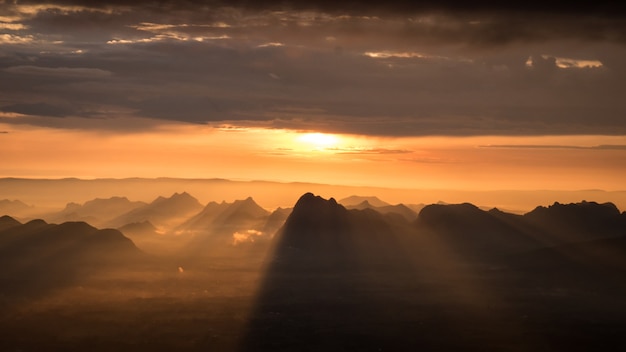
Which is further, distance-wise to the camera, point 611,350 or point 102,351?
point 611,350

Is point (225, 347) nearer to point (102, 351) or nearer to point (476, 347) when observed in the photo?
point (102, 351)

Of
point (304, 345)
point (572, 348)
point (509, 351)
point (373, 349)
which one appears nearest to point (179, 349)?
point (304, 345)

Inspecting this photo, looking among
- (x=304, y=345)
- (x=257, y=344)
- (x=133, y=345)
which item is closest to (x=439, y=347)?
(x=304, y=345)

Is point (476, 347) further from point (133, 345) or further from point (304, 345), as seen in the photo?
point (133, 345)

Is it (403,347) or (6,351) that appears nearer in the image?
(6,351)

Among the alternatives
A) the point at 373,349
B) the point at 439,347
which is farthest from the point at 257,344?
the point at 439,347

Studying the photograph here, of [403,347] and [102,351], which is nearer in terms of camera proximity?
[102,351]

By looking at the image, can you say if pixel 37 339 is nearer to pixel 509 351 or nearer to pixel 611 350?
pixel 509 351
